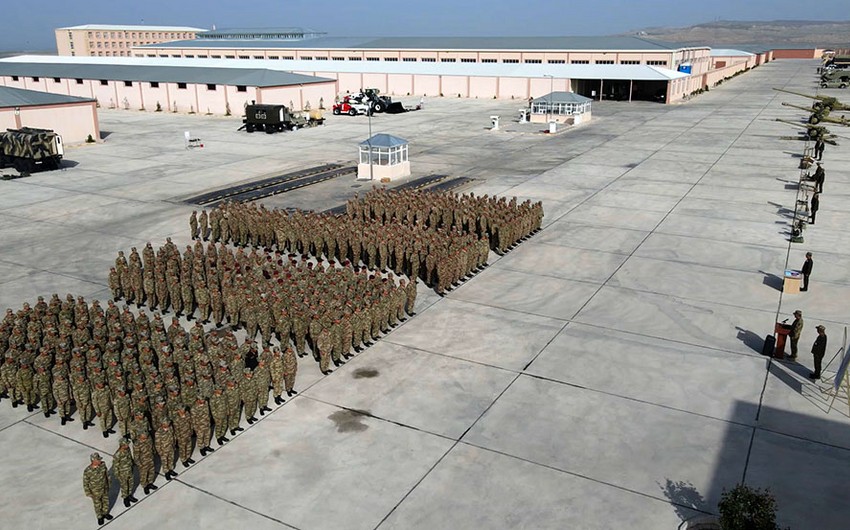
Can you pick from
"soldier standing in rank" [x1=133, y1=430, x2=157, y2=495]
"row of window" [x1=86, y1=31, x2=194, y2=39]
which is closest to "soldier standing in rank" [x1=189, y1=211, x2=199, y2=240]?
"soldier standing in rank" [x1=133, y1=430, x2=157, y2=495]

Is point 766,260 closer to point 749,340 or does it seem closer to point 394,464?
point 749,340

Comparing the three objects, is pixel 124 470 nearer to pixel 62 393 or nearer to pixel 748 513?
pixel 62 393

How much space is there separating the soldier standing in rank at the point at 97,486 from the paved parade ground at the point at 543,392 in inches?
11.9

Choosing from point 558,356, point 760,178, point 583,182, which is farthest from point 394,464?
point 760,178

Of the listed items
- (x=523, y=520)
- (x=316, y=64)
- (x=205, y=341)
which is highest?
(x=316, y=64)

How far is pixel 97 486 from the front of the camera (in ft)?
28.5

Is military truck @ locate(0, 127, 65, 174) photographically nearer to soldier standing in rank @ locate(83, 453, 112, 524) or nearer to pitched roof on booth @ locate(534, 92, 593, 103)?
soldier standing in rank @ locate(83, 453, 112, 524)

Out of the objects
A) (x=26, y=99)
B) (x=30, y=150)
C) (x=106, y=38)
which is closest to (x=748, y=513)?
(x=30, y=150)

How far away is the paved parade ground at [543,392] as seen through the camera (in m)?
9.28

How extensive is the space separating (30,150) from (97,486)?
28.2m

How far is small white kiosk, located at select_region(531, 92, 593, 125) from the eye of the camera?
48062 mm

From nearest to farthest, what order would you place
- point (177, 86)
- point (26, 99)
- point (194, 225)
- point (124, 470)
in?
point (124, 470) < point (194, 225) < point (26, 99) < point (177, 86)

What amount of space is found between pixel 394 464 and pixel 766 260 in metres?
13.8

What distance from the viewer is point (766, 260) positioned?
749 inches
